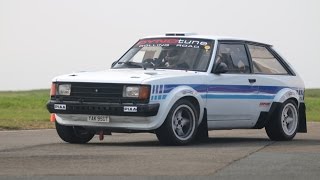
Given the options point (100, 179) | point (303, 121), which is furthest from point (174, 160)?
point (303, 121)

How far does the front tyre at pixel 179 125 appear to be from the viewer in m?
13.7

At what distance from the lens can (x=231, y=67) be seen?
15141 mm

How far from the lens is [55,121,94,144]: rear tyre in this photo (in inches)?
566

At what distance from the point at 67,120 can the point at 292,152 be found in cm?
345

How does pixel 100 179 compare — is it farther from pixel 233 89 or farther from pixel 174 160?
pixel 233 89

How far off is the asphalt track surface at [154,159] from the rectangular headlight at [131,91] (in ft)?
2.48

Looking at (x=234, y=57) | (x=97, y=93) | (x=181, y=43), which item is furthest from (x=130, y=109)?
(x=234, y=57)

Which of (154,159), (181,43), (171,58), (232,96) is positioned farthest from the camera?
(181,43)

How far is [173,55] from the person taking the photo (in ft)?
48.7

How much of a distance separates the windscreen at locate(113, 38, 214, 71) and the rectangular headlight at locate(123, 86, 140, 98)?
1297 millimetres

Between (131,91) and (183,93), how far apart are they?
33.1 inches

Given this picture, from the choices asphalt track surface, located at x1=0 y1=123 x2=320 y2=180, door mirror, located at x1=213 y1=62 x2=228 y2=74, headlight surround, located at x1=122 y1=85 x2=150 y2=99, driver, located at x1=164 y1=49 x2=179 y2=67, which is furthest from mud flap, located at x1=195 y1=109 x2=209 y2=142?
headlight surround, located at x1=122 y1=85 x2=150 y2=99

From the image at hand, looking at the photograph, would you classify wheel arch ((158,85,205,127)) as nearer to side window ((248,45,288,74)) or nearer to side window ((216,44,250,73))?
side window ((216,44,250,73))

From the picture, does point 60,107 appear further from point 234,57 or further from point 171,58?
point 234,57
